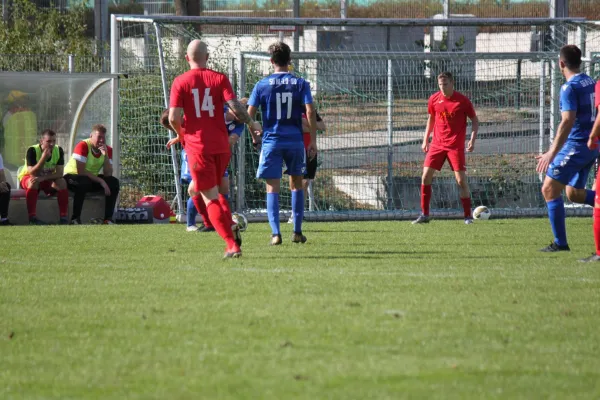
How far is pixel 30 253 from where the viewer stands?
406 inches

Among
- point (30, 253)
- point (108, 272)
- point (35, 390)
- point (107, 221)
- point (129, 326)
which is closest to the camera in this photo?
point (35, 390)

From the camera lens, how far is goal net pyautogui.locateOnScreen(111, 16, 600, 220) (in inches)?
635

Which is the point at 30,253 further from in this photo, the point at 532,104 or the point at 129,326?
the point at 532,104

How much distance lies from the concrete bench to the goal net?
1.36 m

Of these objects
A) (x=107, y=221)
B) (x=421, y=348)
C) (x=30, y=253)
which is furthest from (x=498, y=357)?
(x=107, y=221)

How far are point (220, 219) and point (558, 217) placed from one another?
344 centimetres

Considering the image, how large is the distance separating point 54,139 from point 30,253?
5.04m

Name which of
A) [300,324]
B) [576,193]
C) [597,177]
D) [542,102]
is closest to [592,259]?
[597,177]

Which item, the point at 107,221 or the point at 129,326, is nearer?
the point at 129,326

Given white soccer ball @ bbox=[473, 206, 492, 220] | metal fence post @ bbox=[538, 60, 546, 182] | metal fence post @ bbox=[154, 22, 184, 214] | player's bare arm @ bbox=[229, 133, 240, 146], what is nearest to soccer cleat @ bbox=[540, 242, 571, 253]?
player's bare arm @ bbox=[229, 133, 240, 146]

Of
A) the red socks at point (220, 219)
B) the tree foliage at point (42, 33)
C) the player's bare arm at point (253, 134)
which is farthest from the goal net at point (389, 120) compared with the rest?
the tree foliage at point (42, 33)

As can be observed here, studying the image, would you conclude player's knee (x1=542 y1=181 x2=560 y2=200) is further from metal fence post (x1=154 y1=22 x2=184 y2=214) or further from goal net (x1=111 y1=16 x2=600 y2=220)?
metal fence post (x1=154 y1=22 x2=184 y2=214)

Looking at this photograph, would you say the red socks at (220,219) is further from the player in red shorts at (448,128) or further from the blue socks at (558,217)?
the player in red shorts at (448,128)

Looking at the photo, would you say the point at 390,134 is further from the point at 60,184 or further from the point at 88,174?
the point at 60,184
